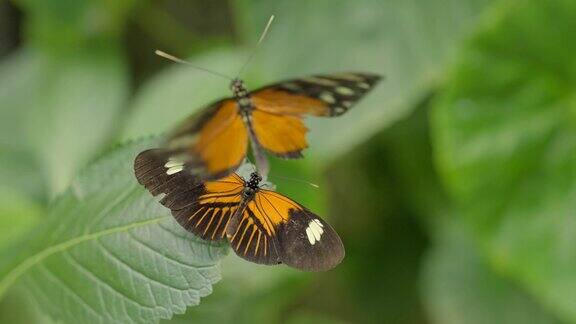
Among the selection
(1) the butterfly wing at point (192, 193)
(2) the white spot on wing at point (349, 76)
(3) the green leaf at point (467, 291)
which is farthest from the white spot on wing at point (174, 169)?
(3) the green leaf at point (467, 291)

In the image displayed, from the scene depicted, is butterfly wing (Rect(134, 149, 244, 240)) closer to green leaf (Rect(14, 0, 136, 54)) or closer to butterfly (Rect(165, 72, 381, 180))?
butterfly (Rect(165, 72, 381, 180))

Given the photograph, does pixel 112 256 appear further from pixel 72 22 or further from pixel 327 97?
pixel 72 22

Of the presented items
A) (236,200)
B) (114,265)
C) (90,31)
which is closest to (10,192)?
(90,31)

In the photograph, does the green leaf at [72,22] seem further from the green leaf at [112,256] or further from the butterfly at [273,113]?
the butterfly at [273,113]

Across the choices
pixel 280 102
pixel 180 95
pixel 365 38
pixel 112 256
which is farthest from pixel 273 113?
pixel 365 38

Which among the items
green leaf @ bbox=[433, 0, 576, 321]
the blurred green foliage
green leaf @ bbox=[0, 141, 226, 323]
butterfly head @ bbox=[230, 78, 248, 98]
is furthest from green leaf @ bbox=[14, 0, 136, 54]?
butterfly head @ bbox=[230, 78, 248, 98]

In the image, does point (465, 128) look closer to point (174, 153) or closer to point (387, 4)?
point (387, 4)
